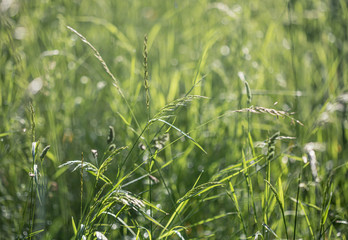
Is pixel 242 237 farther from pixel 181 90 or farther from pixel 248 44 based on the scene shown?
pixel 248 44

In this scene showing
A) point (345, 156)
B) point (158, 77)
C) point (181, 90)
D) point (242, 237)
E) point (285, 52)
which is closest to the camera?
point (242, 237)

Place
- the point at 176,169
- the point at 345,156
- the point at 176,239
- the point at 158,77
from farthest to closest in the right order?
the point at 158,77
the point at 345,156
the point at 176,169
the point at 176,239

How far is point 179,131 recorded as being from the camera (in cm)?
135

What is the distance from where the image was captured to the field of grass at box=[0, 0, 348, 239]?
1.34 metres

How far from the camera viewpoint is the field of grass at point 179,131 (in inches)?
52.9

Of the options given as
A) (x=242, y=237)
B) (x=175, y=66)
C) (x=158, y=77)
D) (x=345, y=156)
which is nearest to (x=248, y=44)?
(x=175, y=66)

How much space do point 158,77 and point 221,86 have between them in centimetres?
43

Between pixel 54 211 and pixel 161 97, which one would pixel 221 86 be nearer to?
pixel 161 97

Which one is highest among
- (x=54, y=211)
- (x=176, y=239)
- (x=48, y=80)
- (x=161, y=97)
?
(x=48, y=80)

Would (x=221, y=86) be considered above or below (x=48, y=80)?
below

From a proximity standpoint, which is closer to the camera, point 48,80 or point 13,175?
point 13,175

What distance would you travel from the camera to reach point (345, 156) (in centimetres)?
188

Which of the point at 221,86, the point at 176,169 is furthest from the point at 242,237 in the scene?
the point at 221,86

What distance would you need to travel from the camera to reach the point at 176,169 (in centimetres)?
177
